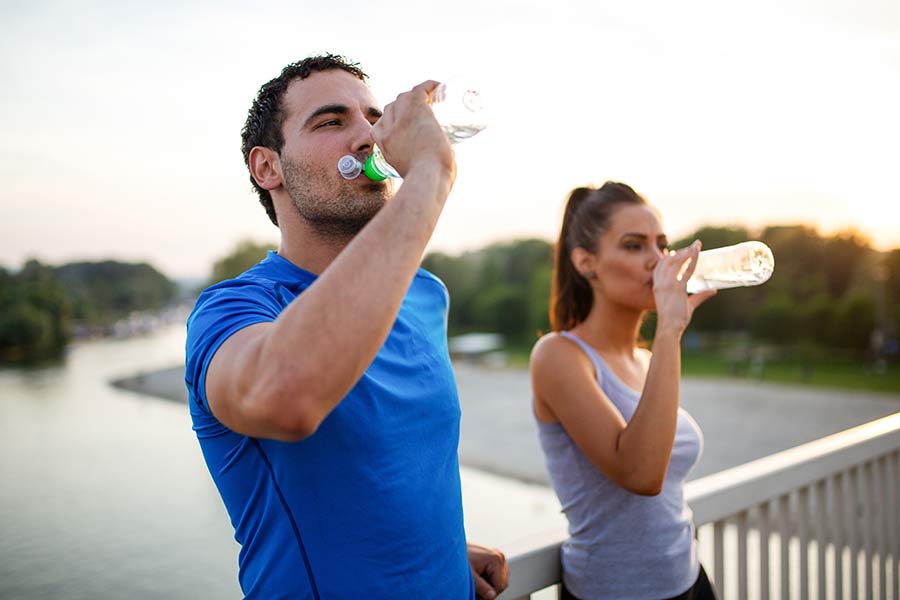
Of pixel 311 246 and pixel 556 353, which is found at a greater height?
pixel 311 246

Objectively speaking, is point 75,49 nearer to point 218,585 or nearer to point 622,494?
point 218,585

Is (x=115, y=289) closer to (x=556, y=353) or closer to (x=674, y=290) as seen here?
(x=556, y=353)

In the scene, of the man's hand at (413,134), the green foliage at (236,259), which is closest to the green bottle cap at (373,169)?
the man's hand at (413,134)

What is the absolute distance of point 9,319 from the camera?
6.99ft

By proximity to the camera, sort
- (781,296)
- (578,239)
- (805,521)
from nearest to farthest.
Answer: (578,239) < (805,521) < (781,296)

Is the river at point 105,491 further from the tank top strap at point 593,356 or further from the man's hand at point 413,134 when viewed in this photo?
the man's hand at point 413,134

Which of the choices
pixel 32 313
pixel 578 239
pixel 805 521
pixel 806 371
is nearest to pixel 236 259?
pixel 32 313

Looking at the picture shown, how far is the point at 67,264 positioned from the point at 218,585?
4.95ft

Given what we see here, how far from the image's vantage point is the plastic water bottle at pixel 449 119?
76 cm

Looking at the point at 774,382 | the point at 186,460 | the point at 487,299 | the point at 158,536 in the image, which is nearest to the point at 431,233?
the point at 158,536

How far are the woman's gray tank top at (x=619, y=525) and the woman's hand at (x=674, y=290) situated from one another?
16 cm

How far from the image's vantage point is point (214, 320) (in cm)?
59

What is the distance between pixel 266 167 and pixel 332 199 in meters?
0.14

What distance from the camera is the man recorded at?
504 millimetres
